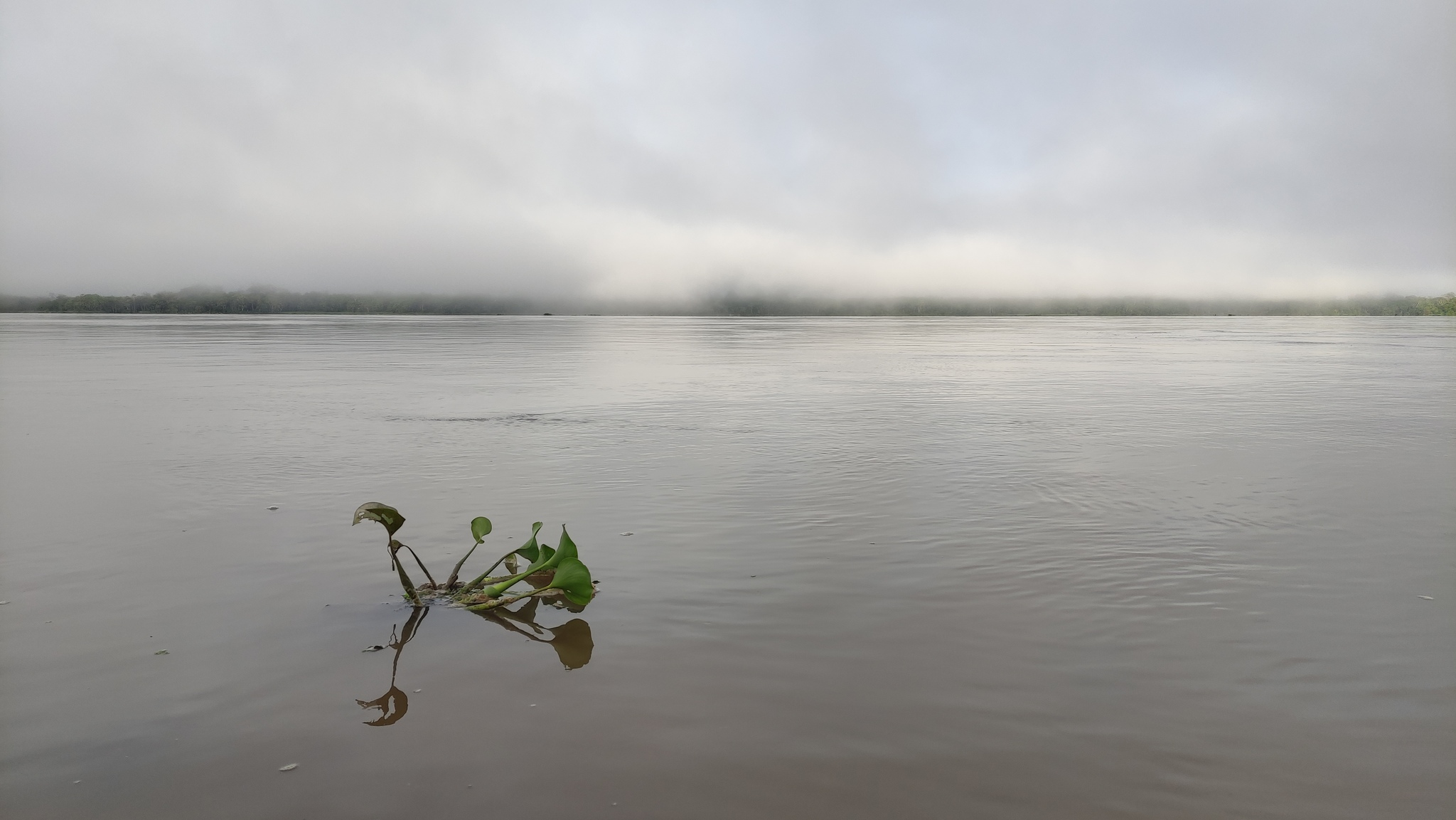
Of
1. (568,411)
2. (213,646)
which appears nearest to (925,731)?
(213,646)

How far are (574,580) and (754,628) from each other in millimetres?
1371

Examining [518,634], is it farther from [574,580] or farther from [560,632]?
[574,580]

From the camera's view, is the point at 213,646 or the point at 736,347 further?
the point at 736,347

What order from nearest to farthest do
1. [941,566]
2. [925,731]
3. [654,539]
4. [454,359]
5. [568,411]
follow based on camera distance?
1. [925,731]
2. [941,566]
3. [654,539]
4. [568,411]
5. [454,359]

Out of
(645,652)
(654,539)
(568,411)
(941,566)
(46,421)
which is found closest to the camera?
(645,652)

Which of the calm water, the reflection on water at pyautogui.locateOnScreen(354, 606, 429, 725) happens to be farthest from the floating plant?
the reflection on water at pyautogui.locateOnScreen(354, 606, 429, 725)

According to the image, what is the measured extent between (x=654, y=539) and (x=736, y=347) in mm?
43110

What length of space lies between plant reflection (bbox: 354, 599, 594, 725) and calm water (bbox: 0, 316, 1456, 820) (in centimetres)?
5

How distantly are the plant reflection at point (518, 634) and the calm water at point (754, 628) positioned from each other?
0.05m

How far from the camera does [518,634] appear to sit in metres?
6.29

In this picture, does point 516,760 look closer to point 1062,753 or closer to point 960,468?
point 1062,753

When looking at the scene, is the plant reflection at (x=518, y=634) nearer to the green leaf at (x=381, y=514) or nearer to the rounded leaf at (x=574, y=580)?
the rounded leaf at (x=574, y=580)

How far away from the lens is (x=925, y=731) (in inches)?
184

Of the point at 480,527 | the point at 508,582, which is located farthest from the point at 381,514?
the point at 508,582
